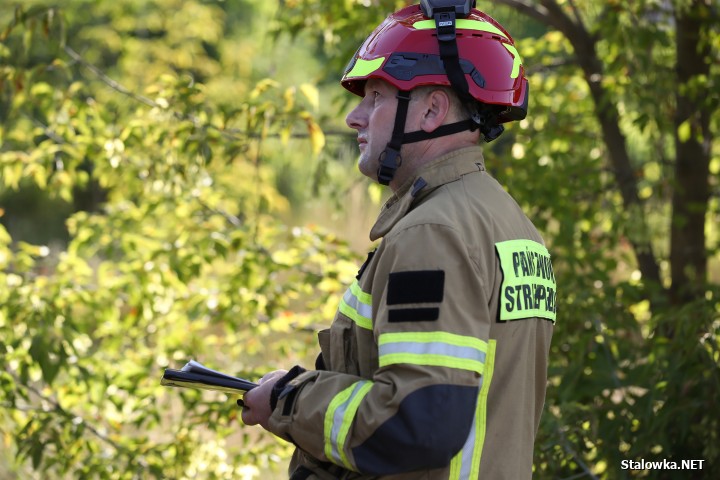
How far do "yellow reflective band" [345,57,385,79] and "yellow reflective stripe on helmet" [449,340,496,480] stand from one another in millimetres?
721

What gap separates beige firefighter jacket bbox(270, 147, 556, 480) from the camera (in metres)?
1.85

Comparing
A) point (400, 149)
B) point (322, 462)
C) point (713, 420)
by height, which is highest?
point (400, 149)

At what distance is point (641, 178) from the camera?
576 centimetres

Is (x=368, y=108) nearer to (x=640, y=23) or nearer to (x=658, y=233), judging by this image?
(x=640, y=23)

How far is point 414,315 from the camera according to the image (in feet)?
6.16

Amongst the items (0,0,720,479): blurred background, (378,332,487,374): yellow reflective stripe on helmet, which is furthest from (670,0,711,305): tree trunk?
(378,332,487,374): yellow reflective stripe on helmet

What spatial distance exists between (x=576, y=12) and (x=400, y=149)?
3.40 metres

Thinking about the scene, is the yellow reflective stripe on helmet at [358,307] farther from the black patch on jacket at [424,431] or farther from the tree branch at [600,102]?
the tree branch at [600,102]

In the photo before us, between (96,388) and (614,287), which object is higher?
(614,287)

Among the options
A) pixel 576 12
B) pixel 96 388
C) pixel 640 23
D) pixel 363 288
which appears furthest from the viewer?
pixel 576 12

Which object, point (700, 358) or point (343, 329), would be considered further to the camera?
point (700, 358)

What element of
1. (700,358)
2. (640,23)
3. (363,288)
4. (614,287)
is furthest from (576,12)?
(363,288)

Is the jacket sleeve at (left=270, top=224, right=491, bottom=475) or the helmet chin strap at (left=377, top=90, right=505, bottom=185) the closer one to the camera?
the jacket sleeve at (left=270, top=224, right=491, bottom=475)

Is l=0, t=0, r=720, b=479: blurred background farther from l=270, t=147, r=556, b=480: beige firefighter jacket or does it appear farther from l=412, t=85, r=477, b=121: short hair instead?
l=412, t=85, r=477, b=121: short hair
